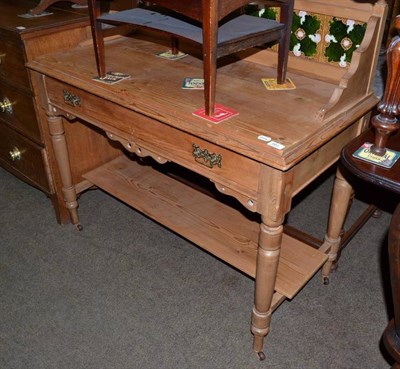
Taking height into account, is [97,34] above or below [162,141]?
above

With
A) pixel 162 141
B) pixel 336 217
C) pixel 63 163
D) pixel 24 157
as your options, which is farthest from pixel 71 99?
pixel 336 217

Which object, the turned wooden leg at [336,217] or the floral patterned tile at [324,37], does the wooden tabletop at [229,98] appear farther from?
the turned wooden leg at [336,217]

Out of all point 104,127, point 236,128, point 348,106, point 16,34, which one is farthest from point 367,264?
point 16,34

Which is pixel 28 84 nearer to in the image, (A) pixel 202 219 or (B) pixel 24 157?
(B) pixel 24 157

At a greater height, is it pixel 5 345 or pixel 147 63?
pixel 147 63

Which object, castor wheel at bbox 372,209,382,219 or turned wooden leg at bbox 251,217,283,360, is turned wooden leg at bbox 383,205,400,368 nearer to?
turned wooden leg at bbox 251,217,283,360

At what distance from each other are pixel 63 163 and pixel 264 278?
1121 millimetres

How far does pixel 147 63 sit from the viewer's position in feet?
5.92

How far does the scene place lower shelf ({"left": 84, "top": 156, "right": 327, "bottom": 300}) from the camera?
1.71 metres

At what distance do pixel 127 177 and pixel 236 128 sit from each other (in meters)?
1.05

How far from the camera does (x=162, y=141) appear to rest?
60.6 inches

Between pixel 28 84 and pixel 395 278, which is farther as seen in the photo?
pixel 28 84

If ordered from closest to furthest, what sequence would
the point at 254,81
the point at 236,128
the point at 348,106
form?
the point at 236,128 < the point at 348,106 < the point at 254,81

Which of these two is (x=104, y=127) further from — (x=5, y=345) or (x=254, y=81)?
(x=5, y=345)
